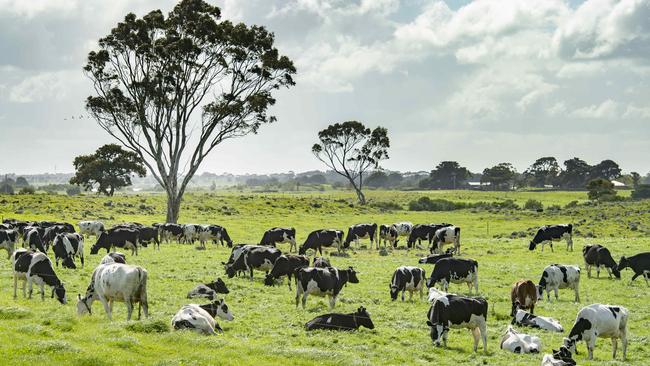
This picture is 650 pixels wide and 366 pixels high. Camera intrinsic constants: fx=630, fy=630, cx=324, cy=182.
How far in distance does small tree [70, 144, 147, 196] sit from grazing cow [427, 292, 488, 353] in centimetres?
10101

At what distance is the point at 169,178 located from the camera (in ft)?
191

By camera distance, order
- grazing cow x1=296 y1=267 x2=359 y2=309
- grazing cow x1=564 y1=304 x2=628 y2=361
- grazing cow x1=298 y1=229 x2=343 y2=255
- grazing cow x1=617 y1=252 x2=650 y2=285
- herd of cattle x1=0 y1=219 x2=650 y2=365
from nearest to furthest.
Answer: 1. grazing cow x1=564 y1=304 x2=628 y2=361
2. herd of cattle x1=0 y1=219 x2=650 y2=365
3. grazing cow x1=296 y1=267 x2=359 y2=309
4. grazing cow x1=617 y1=252 x2=650 y2=285
5. grazing cow x1=298 y1=229 x2=343 y2=255

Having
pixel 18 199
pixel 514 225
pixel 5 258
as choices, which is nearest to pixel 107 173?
pixel 18 199

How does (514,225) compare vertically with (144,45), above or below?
below

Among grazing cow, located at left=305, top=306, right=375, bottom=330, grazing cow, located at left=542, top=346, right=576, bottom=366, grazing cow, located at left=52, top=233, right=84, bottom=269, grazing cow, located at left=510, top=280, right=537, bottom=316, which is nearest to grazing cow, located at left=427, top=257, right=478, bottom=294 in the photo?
grazing cow, located at left=510, top=280, right=537, bottom=316

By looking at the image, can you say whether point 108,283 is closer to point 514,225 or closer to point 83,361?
point 83,361

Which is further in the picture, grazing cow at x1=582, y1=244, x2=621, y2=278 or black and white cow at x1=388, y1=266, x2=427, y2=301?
grazing cow at x1=582, y1=244, x2=621, y2=278

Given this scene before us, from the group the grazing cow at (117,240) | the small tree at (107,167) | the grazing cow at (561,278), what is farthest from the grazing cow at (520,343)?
the small tree at (107,167)

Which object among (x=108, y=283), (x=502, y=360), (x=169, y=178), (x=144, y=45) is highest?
(x=144, y=45)

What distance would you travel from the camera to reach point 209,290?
25.2 m

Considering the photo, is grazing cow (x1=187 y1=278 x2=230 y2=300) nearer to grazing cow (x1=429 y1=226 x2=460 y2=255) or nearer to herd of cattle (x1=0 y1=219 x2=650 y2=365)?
herd of cattle (x1=0 y1=219 x2=650 y2=365)

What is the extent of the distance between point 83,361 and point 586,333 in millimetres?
13895

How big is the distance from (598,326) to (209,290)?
14.3 metres

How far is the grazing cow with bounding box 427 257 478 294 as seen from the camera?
28.6 m
